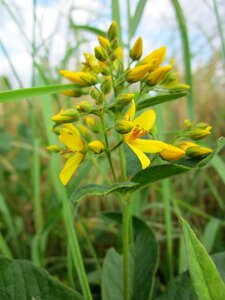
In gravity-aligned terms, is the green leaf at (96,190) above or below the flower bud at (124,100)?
below

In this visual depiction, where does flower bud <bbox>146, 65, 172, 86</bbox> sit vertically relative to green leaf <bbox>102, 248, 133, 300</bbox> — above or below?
above

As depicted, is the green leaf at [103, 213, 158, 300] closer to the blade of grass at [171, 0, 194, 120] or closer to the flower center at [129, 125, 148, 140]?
the flower center at [129, 125, 148, 140]

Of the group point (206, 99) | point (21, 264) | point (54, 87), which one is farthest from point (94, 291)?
point (206, 99)

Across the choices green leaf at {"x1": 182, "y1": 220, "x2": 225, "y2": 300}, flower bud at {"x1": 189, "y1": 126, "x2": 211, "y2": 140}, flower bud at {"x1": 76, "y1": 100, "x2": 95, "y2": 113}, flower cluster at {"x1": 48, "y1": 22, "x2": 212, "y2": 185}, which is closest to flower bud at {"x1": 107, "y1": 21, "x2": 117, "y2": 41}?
flower cluster at {"x1": 48, "y1": 22, "x2": 212, "y2": 185}

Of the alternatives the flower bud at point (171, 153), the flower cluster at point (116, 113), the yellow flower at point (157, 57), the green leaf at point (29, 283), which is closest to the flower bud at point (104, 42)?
the flower cluster at point (116, 113)

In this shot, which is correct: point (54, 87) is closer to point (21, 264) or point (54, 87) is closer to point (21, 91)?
point (21, 91)

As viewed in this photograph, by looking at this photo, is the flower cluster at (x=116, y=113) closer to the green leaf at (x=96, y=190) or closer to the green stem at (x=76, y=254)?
the green leaf at (x=96, y=190)

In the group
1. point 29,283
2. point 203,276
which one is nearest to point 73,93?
point 29,283
